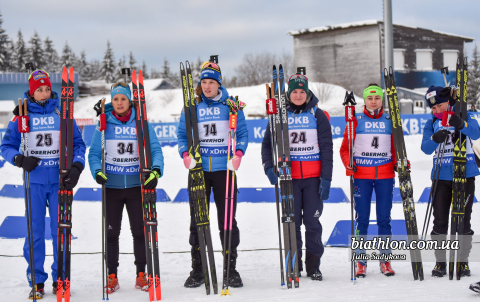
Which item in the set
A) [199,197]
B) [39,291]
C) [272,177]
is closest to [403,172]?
[272,177]

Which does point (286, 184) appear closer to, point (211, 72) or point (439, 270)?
point (211, 72)

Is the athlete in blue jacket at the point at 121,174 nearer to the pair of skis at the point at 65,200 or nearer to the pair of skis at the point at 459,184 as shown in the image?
the pair of skis at the point at 65,200

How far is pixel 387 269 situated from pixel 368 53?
35.2 meters

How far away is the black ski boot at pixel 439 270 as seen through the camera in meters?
3.63

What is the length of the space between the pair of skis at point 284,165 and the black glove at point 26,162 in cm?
193

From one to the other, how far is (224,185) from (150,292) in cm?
103

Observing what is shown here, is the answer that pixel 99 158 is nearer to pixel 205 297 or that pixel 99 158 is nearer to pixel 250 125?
pixel 205 297

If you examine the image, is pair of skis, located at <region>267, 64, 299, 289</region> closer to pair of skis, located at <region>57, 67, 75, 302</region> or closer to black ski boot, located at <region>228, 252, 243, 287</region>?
black ski boot, located at <region>228, 252, 243, 287</region>

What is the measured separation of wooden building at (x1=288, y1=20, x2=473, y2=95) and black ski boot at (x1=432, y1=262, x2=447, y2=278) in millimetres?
33593

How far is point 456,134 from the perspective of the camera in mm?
3707

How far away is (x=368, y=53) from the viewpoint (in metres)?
36.1

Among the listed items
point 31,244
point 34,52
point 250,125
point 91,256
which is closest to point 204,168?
point 31,244

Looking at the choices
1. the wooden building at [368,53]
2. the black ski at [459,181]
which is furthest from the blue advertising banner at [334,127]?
the wooden building at [368,53]

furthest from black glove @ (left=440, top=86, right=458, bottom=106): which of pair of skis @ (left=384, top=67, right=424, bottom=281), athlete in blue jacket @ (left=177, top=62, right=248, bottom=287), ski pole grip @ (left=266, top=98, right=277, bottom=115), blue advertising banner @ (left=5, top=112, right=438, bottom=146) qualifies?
blue advertising banner @ (left=5, top=112, right=438, bottom=146)
